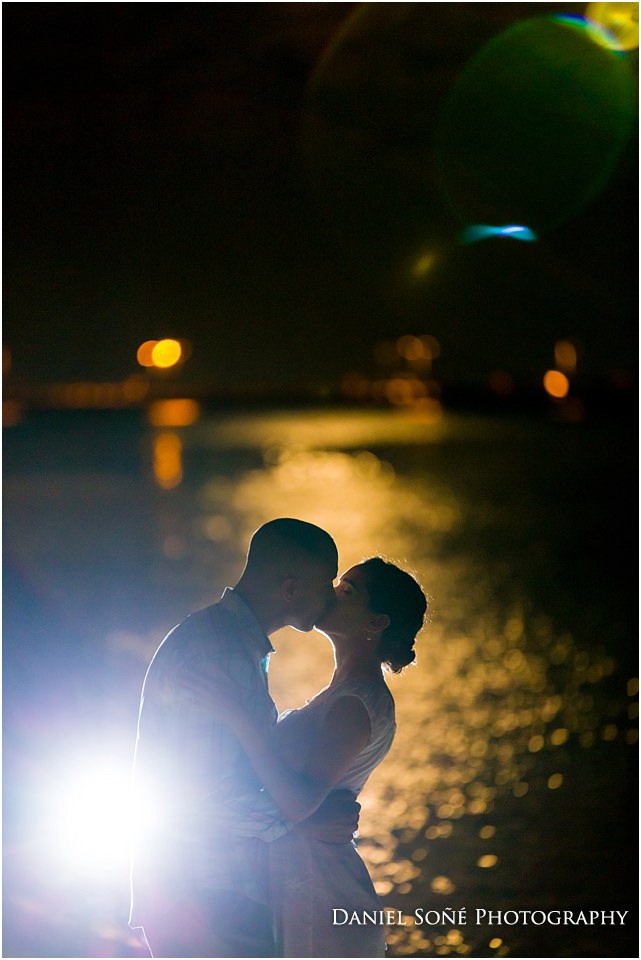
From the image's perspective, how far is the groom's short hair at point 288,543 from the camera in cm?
297

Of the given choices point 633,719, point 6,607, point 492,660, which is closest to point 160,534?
point 6,607

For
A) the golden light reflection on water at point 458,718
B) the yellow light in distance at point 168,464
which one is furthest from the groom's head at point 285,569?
the yellow light in distance at point 168,464

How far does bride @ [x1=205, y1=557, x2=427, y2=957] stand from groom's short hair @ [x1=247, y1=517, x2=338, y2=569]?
0.68ft

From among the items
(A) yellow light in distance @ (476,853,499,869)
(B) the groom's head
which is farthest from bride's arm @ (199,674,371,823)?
(A) yellow light in distance @ (476,853,499,869)

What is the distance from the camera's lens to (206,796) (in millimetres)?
2910

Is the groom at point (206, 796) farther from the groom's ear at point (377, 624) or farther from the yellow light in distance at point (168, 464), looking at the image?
the yellow light in distance at point (168, 464)

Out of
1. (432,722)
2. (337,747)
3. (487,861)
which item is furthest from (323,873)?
(432,722)

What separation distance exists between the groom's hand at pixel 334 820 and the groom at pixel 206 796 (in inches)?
1.8

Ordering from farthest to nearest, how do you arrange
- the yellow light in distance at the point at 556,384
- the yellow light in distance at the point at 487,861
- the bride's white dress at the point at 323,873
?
the yellow light in distance at the point at 556,384 → the yellow light in distance at the point at 487,861 → the bride's white dress at the point at 323,873

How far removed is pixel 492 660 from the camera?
1340 cm

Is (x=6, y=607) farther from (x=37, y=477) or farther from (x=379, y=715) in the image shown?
(x=37, y=477)

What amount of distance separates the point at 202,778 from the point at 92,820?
15.7 ft

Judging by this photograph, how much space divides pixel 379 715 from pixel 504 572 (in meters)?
18.7

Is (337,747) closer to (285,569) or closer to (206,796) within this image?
(206,796)
